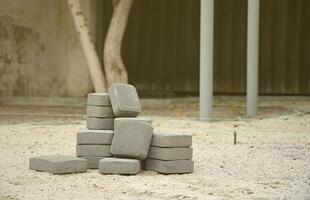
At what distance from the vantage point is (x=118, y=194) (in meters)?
6.98

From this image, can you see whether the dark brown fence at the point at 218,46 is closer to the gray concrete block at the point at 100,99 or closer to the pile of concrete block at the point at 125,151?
the gray concrete block at the point at 100,99

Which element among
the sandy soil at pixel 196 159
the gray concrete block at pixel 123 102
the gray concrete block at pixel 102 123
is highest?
the gray concrete block at pixel 123 102

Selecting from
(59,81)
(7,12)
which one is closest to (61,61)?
(59,81)

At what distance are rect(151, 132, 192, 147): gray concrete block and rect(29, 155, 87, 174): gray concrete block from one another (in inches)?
34.9

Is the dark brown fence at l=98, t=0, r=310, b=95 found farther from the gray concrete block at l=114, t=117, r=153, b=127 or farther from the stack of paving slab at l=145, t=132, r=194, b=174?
the stack of paving slab at l=145, t=132, r=194, b=174

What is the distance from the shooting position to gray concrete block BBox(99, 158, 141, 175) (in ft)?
26.6

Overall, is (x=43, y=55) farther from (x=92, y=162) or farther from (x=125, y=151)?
(x=125, y=151)

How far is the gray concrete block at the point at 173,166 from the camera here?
26.9 feet

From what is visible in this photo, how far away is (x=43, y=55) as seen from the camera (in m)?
17.9

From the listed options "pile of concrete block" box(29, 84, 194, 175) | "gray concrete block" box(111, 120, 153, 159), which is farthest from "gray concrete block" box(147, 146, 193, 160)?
"gray concrete block" box(111, 120, 153, 159)

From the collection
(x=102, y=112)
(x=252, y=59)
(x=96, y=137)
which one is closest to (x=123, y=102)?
(x=102, y=112)

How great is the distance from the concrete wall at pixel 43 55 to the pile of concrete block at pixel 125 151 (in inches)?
366

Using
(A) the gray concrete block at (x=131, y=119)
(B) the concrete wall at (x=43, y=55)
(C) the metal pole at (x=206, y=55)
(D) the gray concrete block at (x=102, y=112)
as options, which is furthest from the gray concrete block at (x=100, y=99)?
(B) the concrete wall at (x=43, y=55)

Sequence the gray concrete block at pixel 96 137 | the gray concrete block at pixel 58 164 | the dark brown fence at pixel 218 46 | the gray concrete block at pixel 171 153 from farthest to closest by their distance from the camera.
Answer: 1. the dark brown fence at pixel 218 46
2. the gray concrete block at pixel 96 137
3. the gray concrete block at pixel 171 153
4. the gray concrete block at pixel 58 164
